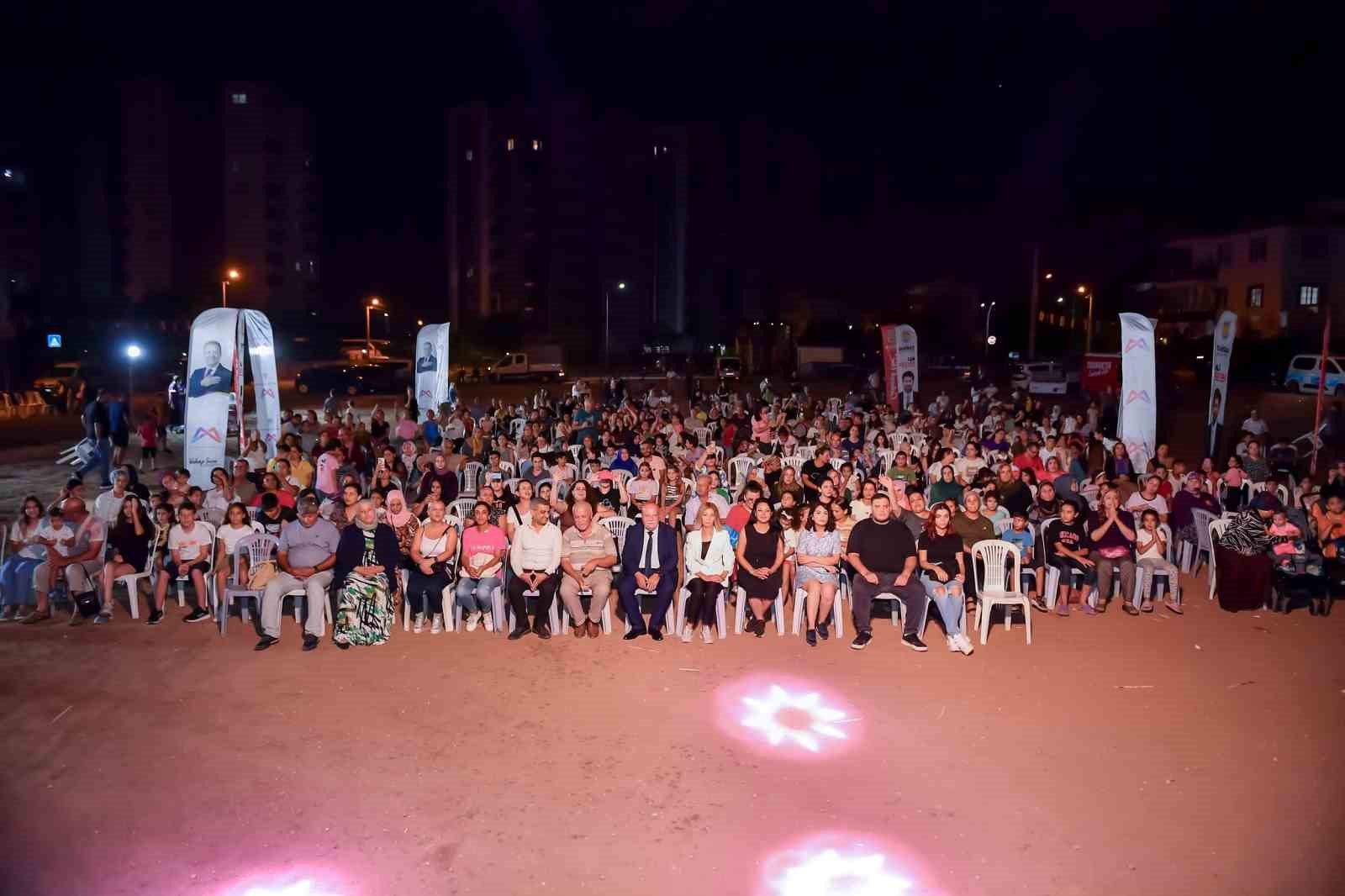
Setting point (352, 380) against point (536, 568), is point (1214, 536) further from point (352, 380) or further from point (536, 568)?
point (352, 380)

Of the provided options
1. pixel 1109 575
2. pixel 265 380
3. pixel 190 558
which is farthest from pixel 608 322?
pixel 1109 575

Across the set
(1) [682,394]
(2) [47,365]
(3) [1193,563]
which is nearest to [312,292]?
(2) [47,365]

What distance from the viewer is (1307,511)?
8.98m

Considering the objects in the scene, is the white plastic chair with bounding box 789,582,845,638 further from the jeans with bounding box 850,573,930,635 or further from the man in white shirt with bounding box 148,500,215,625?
the man in white shirt with bounding box 148,500,215,625

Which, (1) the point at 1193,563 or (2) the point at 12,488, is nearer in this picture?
(1) the point at 1193,563

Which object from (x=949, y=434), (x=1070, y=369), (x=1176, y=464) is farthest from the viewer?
(x=1070, y=369)

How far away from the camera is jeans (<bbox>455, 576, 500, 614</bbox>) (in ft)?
23.8

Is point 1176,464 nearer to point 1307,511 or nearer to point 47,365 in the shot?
point 1307,511

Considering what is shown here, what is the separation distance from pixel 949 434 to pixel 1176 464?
13.2 feet

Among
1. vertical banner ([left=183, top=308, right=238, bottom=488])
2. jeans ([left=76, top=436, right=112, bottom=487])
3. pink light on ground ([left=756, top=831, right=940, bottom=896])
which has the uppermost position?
vertical banner ([left=183, top=308, right=238, bottom=488])

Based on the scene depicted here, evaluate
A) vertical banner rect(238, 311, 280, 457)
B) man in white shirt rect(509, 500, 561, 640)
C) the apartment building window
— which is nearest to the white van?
the apartment building window

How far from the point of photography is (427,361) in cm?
1725

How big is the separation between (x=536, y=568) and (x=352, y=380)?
29.7m

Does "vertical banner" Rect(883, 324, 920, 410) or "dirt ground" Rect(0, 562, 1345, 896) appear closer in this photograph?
"dirt ground" Rect(0, 562, 1345, 896)
